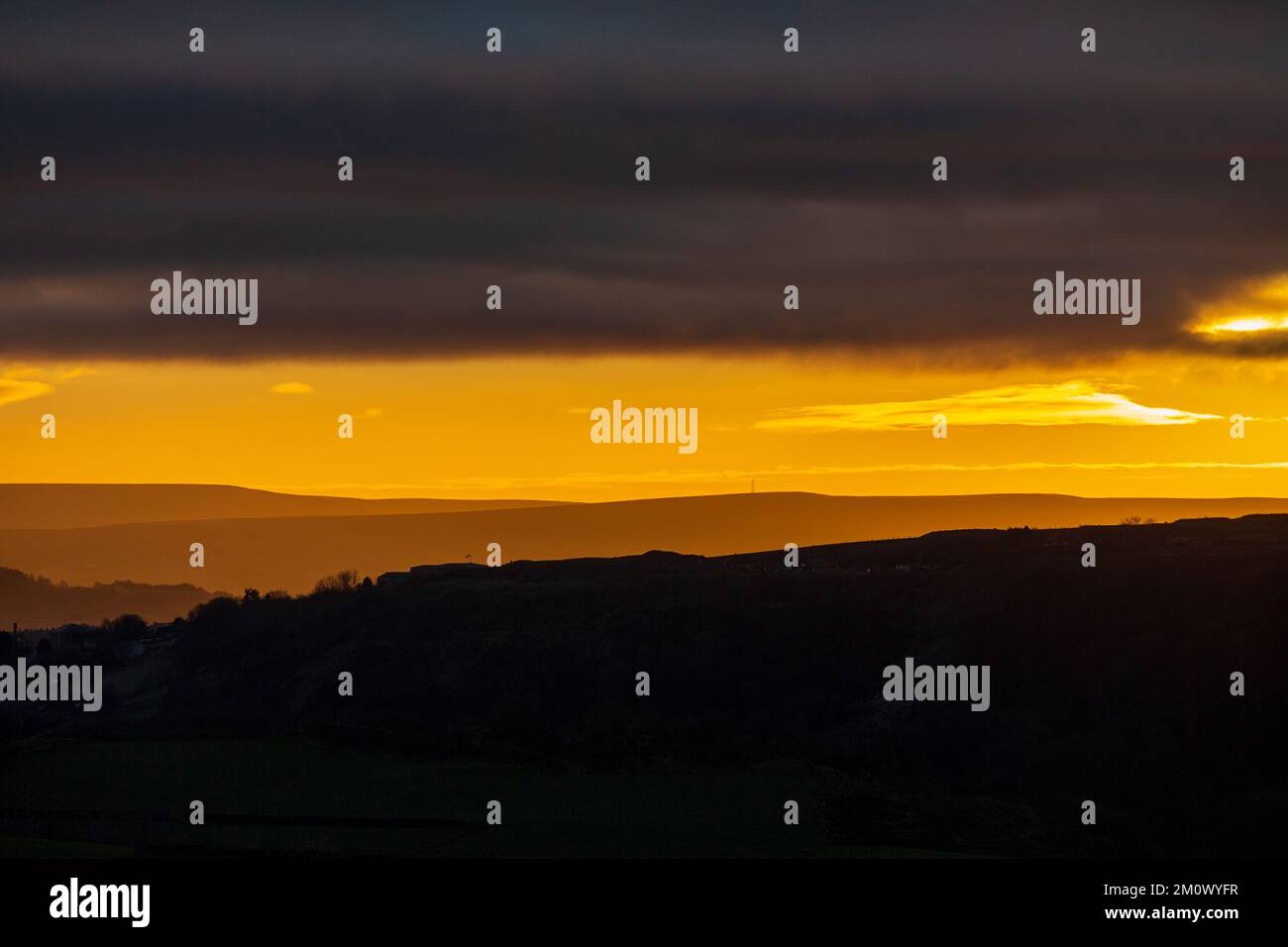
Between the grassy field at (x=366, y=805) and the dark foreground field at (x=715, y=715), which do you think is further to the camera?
the dark foreground field at (x=715, y=715)

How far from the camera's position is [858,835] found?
2127 inches

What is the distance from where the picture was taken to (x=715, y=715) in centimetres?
10350

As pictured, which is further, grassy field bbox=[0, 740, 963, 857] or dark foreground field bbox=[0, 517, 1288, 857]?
dark foreground field bbox=[0, 517, 1288, 857]

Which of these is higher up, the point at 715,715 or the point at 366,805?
the point at 715,715

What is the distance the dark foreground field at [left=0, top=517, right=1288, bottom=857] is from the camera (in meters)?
56.6

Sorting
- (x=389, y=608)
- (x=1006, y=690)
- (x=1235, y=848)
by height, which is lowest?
(x=1235, y=848)

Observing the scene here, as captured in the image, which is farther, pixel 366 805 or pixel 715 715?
pixel 715 715

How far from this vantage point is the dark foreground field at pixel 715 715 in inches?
2229
